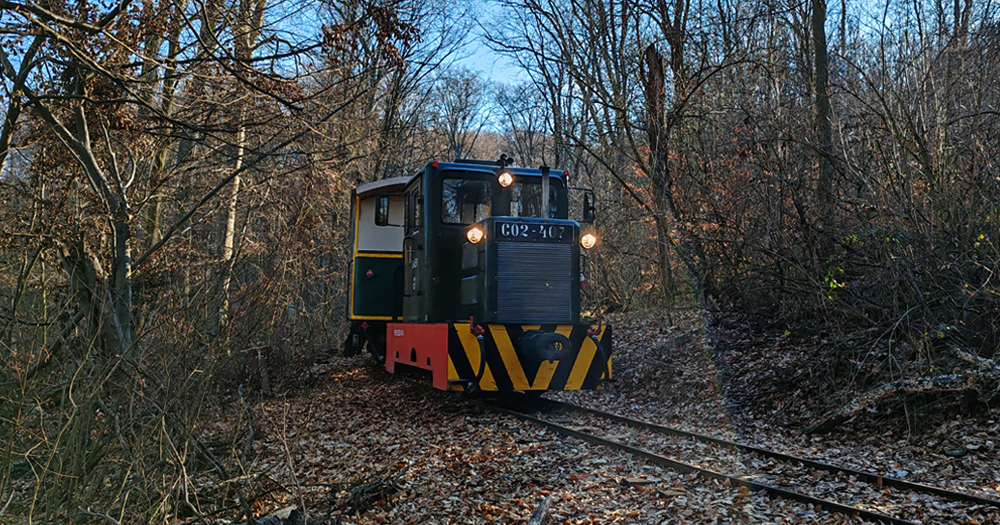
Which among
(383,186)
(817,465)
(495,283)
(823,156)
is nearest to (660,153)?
(823,156)

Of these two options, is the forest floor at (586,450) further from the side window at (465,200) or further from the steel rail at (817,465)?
the side window at (465,200)

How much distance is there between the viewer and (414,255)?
9609mm

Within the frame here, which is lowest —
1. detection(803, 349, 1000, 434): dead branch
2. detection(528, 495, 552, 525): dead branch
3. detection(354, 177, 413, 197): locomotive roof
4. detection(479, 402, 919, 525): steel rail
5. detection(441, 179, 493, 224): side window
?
detection(528, 495, 552, 525): dead branch

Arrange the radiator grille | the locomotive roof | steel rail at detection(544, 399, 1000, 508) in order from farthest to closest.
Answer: the locomotive roof, the radiator grille, steel rail at detection(544, 399, 1000, 508)

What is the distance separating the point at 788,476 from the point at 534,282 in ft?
11.9

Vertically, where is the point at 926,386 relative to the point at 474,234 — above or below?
below

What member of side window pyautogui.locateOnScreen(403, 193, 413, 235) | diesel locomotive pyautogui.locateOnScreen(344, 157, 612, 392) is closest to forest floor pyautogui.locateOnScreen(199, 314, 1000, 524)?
diesel locomotive pyautogui.locateOnScreen(344, 157, 612, 392)

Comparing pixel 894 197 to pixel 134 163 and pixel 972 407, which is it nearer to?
pixel 972 407

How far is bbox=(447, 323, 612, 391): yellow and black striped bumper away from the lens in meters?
7.80

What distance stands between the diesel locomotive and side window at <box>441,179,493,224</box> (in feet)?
0.04

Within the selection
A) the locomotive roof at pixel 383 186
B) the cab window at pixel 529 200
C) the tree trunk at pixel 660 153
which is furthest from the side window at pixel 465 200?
the tree trunk at pixel 660 153

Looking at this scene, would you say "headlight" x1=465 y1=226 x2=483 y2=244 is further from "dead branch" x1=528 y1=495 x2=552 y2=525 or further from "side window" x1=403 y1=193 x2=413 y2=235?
"dead branch" x1=528 y1=495 x2=552 y2=525

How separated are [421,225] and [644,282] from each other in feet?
22.1

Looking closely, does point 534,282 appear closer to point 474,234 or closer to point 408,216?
point 474,234
